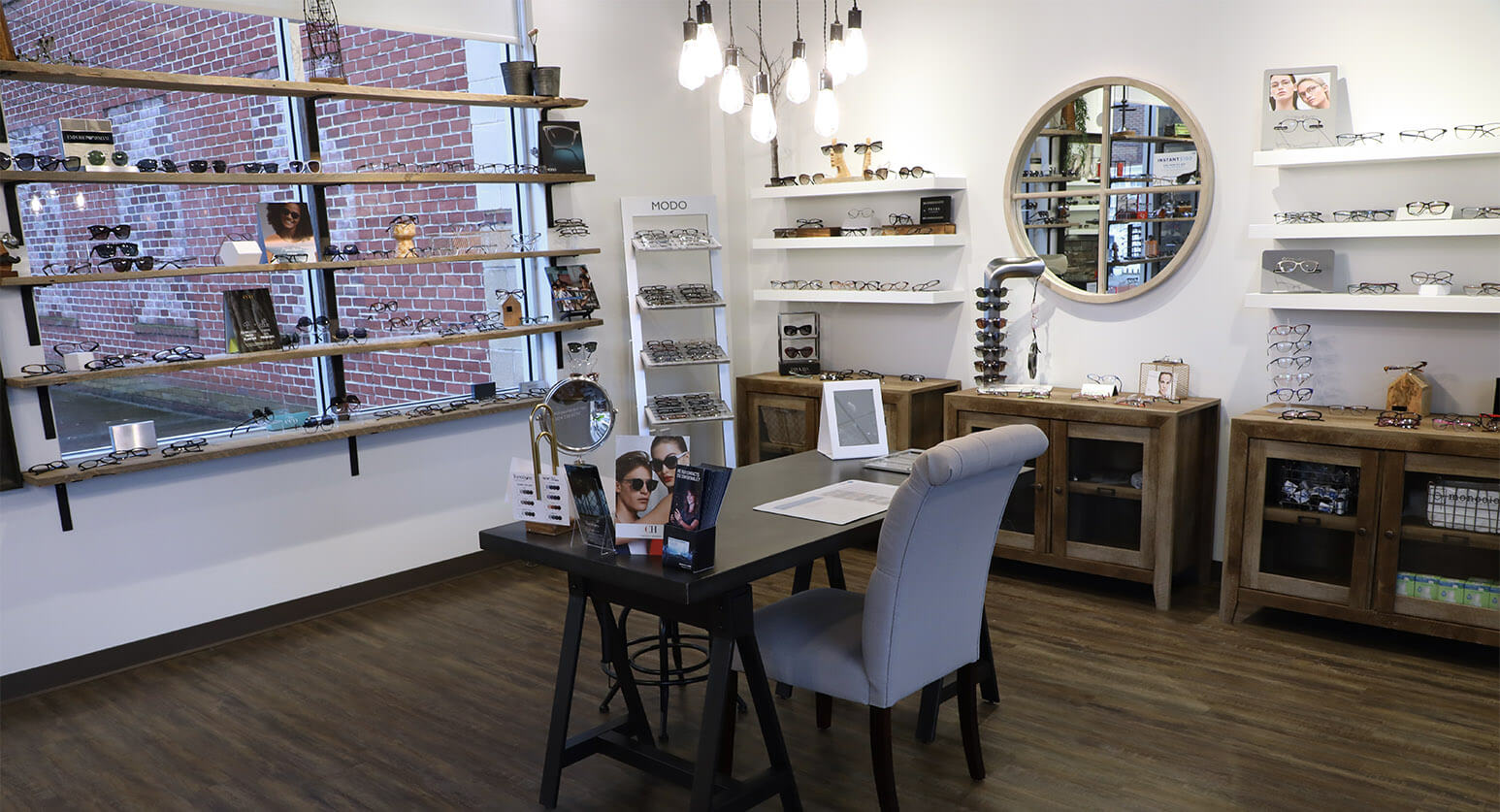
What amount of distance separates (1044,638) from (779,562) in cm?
176

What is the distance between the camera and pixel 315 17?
169 inches

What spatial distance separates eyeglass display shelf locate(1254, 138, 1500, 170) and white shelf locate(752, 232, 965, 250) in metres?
1.39

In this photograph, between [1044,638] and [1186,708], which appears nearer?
[1186,708]

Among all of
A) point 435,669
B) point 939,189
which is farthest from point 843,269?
point 435,669

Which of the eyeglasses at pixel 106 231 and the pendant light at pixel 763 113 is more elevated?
the pendant light at pixel 763 113

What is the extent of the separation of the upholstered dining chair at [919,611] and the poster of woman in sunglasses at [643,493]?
0.47m

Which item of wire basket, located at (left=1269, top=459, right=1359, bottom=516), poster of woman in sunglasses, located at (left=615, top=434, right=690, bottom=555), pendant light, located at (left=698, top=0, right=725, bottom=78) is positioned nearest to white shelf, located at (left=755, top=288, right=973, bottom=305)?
wire basket, located at (left=1269, top=459, right=1359, bottom=516)

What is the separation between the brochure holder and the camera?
354 centimetres

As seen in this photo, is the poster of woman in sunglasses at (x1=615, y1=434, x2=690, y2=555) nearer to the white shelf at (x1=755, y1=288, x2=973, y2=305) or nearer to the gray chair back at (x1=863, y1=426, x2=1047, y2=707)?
the gray chair back at (x1=863, y1=426, x2=1047, y2=707)

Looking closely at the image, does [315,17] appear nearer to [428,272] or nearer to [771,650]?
[428,272]

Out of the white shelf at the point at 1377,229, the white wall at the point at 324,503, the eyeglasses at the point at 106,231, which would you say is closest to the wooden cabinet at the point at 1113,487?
the white shelf at the point at 1377,229

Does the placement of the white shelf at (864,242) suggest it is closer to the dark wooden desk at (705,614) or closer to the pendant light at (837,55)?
the pendant light at (837,55)

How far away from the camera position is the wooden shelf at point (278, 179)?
3.64m

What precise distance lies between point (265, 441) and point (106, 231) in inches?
36.3
